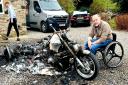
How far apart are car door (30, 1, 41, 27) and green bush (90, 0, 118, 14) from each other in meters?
8.69

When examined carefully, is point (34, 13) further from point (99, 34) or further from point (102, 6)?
point (99, 34)

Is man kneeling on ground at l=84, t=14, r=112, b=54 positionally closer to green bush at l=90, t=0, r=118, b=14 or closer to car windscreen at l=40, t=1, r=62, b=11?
car windscreen at l=40, t=1, r=62, b=11

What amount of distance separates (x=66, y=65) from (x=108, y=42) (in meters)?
1.40

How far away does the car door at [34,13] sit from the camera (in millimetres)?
21417

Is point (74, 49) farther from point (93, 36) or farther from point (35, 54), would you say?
point (35, 54)

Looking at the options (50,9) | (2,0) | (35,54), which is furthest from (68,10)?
(35,54)

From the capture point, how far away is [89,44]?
964 centimetres

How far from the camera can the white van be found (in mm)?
20766

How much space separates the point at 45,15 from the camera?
2078 centimetres

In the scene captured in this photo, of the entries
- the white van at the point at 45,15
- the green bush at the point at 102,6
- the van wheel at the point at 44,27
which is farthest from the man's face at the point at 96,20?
the green bush at the point at 102,6

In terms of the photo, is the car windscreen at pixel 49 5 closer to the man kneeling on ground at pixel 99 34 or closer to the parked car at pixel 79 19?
the parked car at pixel 79 19

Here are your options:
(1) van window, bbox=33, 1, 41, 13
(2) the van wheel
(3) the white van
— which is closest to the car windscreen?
(3) the white van

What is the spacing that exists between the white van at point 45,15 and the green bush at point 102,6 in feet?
25.6

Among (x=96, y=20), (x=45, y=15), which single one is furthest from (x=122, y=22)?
(x=96, y=20)
